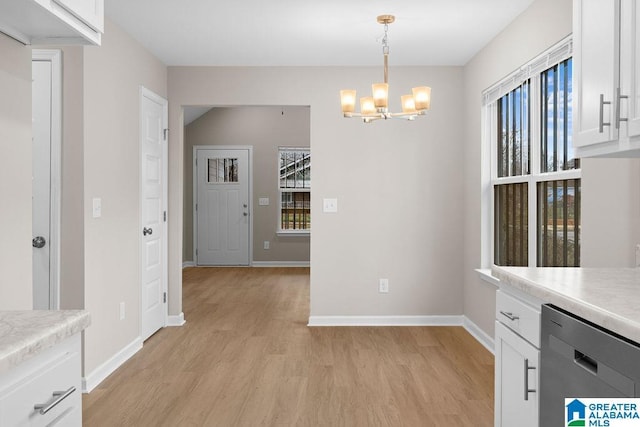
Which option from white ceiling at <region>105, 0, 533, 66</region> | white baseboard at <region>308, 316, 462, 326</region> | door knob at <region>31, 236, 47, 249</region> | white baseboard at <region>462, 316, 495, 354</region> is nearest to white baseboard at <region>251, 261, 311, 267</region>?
white baseboard at <region>308, 316, 462, 326</region>

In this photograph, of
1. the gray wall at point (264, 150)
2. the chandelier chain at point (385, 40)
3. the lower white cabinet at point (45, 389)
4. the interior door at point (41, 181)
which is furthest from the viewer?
the gray wall at point (264, 150)

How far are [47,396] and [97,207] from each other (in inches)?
94.5

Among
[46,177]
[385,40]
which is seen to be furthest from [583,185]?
[46,177]

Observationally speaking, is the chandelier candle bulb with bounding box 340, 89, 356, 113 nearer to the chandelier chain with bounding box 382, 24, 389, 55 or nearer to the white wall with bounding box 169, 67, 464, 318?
the chandelier chain with bounding box 382, 24, 389, 55

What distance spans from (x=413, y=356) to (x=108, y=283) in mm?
2248

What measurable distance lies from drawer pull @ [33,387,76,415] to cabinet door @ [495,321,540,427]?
4.50ft

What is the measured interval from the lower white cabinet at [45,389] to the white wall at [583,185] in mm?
2252

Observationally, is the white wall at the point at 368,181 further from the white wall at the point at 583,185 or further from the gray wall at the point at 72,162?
the gray wall at the point at 72,162

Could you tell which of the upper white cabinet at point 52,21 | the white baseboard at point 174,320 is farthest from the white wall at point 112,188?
the upper white cabinet at point 52,21

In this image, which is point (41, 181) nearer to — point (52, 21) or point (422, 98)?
point (52, 21)

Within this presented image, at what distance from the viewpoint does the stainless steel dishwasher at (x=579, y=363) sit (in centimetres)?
124

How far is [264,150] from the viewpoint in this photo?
30.2 feet

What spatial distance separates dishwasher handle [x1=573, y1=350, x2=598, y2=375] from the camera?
54.3 inches

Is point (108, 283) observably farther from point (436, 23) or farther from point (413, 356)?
point (436, 23)
